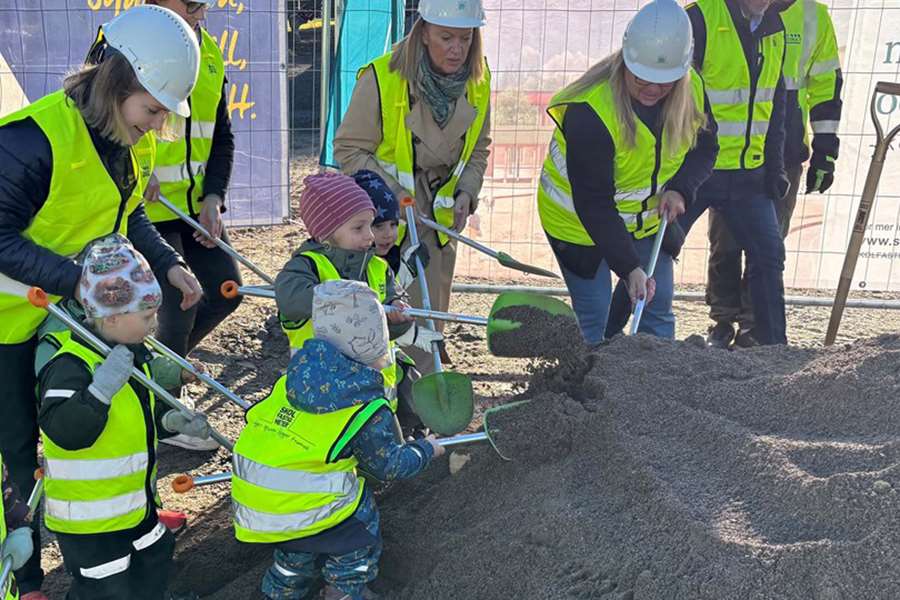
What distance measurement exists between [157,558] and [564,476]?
1302 millimetres

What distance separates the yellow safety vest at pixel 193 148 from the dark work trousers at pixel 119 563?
5.24 ft

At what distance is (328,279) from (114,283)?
764 mm

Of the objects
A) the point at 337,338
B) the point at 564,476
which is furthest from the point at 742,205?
the point at 337,338

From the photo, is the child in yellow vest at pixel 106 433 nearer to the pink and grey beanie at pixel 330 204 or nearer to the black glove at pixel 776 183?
the pink and grey beanie at pixel 330 204

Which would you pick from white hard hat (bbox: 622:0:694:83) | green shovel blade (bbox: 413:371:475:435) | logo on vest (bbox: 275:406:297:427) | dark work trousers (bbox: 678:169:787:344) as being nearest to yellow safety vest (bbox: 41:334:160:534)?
logo on vest (bbox: 275:406:297:427)

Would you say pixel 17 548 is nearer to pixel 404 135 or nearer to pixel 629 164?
pixel 404 135

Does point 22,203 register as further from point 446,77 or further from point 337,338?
point 446,77

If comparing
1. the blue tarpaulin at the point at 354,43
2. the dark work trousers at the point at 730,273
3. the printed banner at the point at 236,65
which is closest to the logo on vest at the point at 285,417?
the dark work trousers at the point at 730,273

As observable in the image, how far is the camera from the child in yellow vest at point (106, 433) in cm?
261

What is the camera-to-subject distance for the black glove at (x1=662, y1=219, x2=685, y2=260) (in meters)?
4.41

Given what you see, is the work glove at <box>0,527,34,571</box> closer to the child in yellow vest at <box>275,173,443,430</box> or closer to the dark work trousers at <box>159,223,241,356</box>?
the child in yellow vest at <box>275,173,443,430</box>

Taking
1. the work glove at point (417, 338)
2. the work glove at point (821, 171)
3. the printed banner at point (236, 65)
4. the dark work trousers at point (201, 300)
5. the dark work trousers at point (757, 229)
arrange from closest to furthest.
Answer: the work glove at point (417, 338)
the dark work trousers at point (201, 300)
the dark work trousers at point (757, 229)
the work glove at point (821, 171)
the printed banner at point (236, 65)

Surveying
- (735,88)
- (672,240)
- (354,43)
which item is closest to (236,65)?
(354,43)

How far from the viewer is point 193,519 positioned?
3.73 m
